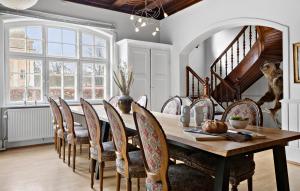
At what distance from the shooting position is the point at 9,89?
445 cm

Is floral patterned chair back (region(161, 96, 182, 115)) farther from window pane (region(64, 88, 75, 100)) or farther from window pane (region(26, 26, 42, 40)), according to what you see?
window pane (region(26, 26, 42, 40))

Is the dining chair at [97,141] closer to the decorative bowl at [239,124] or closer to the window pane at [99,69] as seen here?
the decorative bowl at [239,124]

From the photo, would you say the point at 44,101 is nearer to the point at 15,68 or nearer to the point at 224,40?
the point at 15,68

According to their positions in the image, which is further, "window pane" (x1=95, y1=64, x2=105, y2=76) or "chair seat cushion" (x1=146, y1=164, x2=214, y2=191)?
"window pane" (x1=95, y1=64, x2=105, y2=76)

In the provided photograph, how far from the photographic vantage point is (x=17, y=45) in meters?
4.55

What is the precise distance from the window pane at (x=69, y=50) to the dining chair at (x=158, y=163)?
3.83 metres

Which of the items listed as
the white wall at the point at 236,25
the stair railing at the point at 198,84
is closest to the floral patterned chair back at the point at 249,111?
the white wall at the point at 236,25

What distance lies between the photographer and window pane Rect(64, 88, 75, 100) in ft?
16.5

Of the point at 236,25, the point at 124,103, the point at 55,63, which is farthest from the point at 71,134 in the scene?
the point at 236,25

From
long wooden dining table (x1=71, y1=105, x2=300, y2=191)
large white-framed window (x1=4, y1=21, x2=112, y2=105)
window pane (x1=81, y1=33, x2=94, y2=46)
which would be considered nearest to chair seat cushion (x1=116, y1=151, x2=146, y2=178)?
long wooden dining table (x1=71, y1=105, x2=300, y2=191)

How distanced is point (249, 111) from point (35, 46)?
4.10 m

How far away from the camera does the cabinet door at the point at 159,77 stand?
555 cm

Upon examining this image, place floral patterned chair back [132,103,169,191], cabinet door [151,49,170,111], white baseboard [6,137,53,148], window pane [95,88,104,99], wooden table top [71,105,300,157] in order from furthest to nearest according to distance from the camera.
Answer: cabinet door [151,49,170,111], window pane [95,88,104,99], white baseboard [6,137,53,148], floral patterned chair back [132,103,169,191], wooden table top [71,105,300,157]

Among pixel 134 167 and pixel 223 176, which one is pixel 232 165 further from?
pixel 134 167
